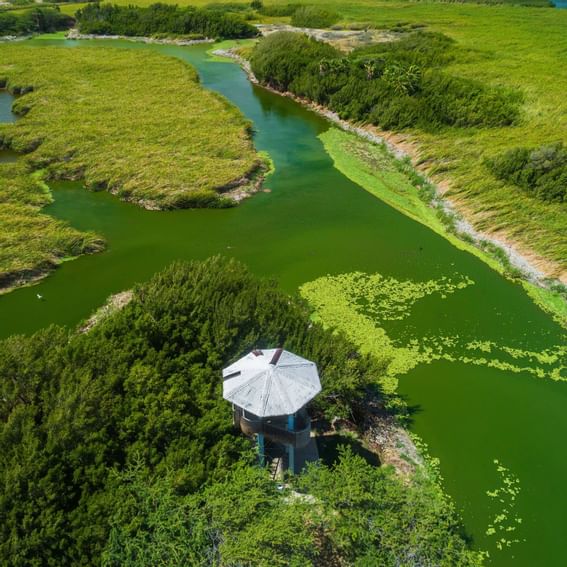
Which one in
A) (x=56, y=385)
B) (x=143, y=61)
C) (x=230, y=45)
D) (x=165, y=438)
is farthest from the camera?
(x=230, y=45)

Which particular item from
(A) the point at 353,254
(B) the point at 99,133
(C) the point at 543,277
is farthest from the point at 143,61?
(C) the point at 543,277

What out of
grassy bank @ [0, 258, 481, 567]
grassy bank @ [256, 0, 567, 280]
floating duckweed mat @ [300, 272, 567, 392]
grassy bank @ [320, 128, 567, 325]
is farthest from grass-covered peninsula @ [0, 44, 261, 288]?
grassy bank @ [256, 0, 567, 280]

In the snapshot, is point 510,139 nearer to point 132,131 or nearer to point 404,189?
point 404,189

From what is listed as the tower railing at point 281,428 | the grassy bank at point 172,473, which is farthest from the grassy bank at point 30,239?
the tower railing at point 281,428

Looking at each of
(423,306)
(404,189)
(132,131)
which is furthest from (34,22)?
(423,306)

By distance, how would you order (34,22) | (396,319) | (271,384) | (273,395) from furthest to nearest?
(34,22) → (396,319) → (271,384) → (273,395)

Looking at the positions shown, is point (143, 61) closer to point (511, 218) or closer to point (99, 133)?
point (99, 133)
